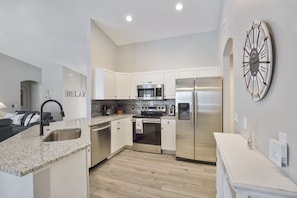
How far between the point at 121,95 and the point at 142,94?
0.60 metres

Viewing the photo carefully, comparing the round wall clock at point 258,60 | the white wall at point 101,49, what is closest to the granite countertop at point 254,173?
the round wall clock at point 258,60

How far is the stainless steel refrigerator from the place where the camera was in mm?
3186

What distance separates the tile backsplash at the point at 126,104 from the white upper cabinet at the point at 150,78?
63cm

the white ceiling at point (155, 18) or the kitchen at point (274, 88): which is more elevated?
the white ceiling at point (155, 18)

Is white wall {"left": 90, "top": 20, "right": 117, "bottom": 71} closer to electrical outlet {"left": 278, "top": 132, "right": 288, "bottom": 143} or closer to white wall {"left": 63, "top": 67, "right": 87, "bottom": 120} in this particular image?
white wall {"left": 63, "top": 67, "right": 87, "bottom": 120}

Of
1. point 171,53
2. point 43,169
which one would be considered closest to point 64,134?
point 43,169

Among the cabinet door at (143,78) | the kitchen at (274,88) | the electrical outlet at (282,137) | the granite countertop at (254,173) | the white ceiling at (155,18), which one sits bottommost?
the granite countertop at (254,173)

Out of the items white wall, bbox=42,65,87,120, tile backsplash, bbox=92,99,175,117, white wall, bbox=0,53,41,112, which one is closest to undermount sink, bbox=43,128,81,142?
tile backsplash, bbox=92,99,175,117

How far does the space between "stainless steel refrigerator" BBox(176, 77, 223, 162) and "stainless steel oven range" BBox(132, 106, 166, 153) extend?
57 centimetres

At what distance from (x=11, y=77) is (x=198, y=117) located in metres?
8.40

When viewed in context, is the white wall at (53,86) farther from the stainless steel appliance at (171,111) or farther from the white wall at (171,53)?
the stainless steel appliance at (171,111)

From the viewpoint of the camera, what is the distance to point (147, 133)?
3992 millimetres

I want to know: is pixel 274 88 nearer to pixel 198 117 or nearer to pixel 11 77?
pixel 198 117

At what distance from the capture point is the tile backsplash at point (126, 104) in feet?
13.7
